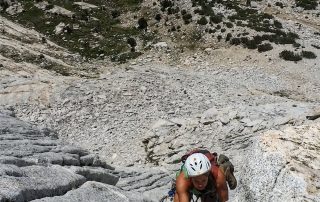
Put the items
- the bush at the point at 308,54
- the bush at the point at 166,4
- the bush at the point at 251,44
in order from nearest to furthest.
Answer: the bush at the point at 308,54
the bush at the point at 251,44
the bush at the point at 166,4

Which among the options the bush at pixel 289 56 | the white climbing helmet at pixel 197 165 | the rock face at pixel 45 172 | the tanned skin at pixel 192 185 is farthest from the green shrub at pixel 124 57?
the white climbing helmet at pixel 197 165

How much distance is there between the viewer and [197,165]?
792cm

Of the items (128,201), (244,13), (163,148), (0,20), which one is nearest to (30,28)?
(0,20)

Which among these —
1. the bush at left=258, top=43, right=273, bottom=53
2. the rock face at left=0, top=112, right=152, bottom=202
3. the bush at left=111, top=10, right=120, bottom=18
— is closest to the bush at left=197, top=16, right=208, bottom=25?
the bush at left=258, top=43, right=273, bottom=53


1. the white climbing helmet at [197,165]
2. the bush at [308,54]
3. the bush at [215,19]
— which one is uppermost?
the white climbing helmet at [197,165]

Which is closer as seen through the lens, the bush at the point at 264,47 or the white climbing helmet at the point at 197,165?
the white climbing helmet at the point at 197,165

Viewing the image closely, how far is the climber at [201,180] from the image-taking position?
7.95 metres

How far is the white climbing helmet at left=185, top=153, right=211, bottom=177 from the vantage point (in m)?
7.88

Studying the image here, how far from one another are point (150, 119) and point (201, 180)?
65.3 ft

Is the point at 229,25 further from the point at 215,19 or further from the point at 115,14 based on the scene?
the point at 115,14

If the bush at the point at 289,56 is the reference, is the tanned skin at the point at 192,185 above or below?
above

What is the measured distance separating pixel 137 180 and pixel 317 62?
2461 centimetres

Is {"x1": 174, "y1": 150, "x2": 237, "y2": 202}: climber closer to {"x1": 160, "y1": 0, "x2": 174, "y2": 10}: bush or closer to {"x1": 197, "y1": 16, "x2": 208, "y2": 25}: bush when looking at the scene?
{"x1": 197, "y1": 16, "x2": 208, "y2": 25}: bush

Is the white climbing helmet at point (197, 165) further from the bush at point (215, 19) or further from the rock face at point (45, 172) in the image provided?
the bush at point (215, 19)
